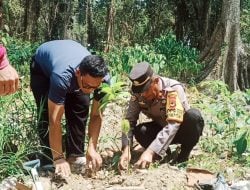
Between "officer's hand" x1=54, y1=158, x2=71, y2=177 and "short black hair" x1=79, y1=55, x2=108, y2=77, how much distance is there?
0.63m

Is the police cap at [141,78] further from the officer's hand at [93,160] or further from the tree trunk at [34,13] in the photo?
the tree trunk at [34,13]

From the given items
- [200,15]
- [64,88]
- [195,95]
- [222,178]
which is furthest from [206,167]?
[200,15]

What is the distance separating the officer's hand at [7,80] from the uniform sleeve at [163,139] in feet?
5.24

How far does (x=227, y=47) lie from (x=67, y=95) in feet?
16.7

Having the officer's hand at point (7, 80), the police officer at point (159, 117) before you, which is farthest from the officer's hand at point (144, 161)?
the officer's hand at point (7, 80)

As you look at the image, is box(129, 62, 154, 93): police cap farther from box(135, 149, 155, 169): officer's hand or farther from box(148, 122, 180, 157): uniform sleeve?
box(135, 149, 155, 169): officer's hand

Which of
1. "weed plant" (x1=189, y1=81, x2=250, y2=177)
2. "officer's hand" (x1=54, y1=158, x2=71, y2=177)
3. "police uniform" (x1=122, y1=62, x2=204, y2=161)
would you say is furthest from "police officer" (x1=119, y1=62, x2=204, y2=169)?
"officer's hand" (x1=54, y1=158, x2=71, y2=177)

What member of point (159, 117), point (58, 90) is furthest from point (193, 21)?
point (58, 90)

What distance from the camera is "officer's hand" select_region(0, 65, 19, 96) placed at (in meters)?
1.97

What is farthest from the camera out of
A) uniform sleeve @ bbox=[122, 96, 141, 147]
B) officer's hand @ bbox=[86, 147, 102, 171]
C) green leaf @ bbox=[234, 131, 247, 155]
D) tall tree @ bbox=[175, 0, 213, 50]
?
tall tree @ bbox=[175, 0, 213, 50]

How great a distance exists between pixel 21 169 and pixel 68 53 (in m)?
0.87

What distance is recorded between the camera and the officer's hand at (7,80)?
6.47 ft

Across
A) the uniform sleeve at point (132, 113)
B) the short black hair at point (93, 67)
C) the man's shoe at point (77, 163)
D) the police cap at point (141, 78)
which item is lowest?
the man's shoe at point (77, 163)

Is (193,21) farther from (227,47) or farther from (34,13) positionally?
(227,47)
